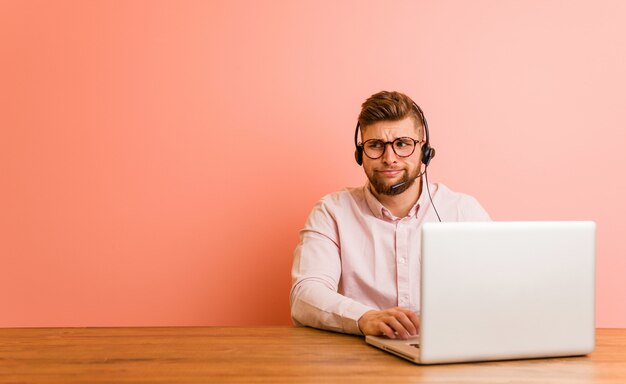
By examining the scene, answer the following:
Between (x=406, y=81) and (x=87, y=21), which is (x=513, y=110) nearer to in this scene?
(x=406, y=81)

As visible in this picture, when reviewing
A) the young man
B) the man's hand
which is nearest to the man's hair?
the young man

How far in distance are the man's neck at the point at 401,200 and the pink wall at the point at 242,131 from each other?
366 millimetres

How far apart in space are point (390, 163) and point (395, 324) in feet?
2.55

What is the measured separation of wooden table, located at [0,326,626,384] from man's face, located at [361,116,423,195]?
69 cm

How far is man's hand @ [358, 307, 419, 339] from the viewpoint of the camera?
5.18 feet

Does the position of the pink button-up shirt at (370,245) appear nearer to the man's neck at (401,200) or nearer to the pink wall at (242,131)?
the man's neck at (401,200)

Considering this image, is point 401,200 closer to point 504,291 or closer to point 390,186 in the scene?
point 390,186

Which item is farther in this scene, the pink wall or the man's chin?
the pink wall

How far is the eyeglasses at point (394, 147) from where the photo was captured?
2.27m

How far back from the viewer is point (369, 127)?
230cm

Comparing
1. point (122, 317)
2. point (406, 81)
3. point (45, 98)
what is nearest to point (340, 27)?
point (406, 81)

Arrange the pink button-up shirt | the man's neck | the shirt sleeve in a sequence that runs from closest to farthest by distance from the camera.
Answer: the shirt sleeve → the pink button-up shirt → the man's neck

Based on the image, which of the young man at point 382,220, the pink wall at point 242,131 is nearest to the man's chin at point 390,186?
the young man at point 382,220

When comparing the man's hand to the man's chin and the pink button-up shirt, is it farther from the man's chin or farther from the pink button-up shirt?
the man's chin
